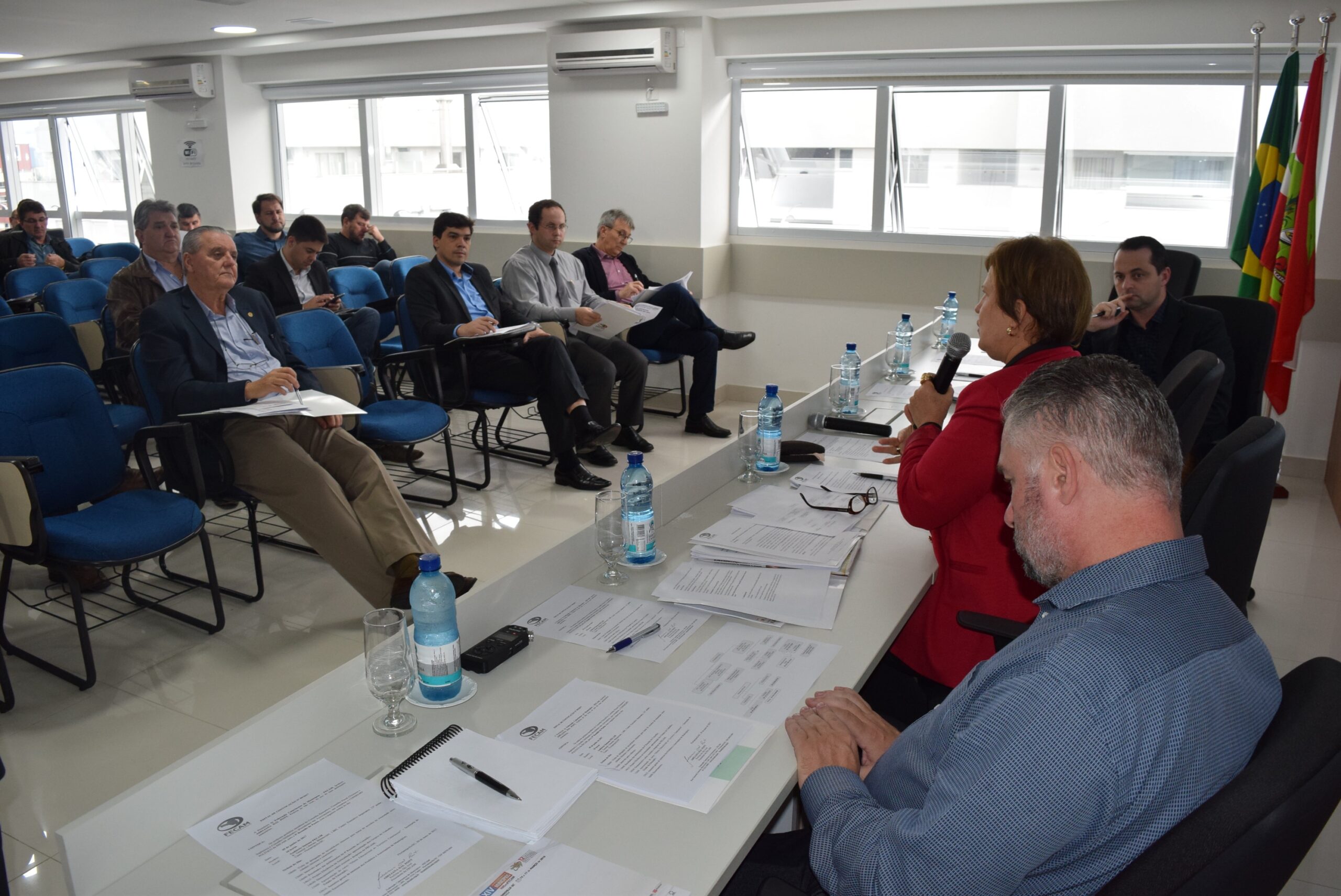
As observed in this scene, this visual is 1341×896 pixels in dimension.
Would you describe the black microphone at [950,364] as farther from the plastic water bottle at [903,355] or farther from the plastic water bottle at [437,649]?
the plastic water bottle at [903,355]

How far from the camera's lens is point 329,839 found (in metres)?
1.13

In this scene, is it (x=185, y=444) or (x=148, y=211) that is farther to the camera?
(x=148, y=211)

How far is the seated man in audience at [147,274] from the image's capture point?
434 centimetres

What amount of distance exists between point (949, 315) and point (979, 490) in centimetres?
393

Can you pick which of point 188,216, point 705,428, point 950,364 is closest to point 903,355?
point 705,428

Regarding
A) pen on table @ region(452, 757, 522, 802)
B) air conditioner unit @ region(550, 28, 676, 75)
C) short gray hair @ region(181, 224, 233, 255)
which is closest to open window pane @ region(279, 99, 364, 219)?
air conditioner unit @ region(550, 28, 676, 75)

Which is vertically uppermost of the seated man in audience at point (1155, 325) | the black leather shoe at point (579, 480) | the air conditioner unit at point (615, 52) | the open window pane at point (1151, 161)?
the air conditioner unit at point (615, 52)

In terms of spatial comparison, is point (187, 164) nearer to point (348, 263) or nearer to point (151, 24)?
point (151, 24)

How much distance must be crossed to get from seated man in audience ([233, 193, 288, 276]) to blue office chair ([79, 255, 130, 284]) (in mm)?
753

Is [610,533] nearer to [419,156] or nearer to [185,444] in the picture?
[185,444]

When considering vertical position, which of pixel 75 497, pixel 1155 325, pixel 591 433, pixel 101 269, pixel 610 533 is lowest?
pixel 591 433

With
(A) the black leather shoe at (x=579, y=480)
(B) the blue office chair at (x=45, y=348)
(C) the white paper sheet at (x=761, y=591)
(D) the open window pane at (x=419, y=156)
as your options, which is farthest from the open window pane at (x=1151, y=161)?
(B) the blue office chair at (x=45, y=348)

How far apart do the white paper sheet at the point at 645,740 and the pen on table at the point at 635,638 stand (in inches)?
4.7

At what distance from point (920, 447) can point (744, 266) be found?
477cm
